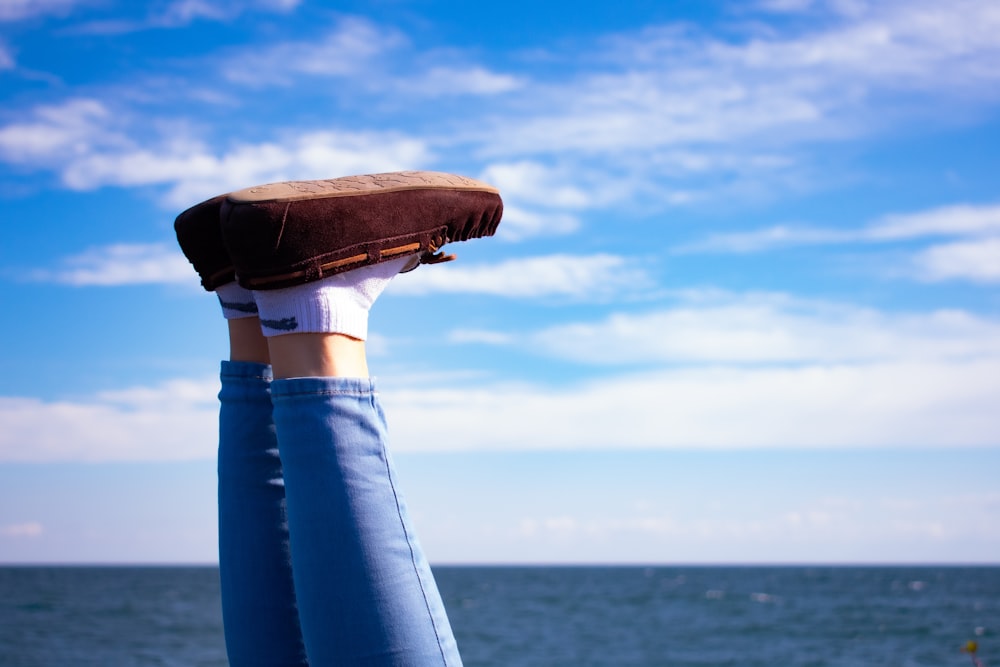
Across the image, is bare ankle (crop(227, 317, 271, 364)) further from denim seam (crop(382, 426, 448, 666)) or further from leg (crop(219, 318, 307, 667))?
denim seam (crop(382, 426, 448, 666))

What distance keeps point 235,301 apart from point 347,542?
329mm

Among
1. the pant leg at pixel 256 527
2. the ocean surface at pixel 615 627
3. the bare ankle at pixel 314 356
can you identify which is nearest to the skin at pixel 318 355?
the bare ankle at pixel 314 356

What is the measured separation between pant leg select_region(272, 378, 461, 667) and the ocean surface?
26.5m

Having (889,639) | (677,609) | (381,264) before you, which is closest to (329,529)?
(381,264)

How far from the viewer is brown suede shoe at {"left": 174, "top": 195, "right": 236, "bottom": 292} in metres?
0.91

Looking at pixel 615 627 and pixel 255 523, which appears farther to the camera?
pixel 615 627

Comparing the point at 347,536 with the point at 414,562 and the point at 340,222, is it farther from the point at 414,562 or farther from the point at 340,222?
the point at 340,222

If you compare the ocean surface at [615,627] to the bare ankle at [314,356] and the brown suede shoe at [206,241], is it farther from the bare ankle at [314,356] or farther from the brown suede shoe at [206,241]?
the bare ankle at [314,356]

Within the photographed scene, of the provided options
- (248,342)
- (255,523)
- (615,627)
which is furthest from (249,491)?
(615,627)

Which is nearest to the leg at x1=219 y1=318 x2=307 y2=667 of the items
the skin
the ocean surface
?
the skin

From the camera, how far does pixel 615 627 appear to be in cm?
3728

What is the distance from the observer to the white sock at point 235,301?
3.06ft

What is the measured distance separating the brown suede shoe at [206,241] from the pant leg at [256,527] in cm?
10

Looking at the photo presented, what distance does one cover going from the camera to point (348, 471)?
0.74 metres
